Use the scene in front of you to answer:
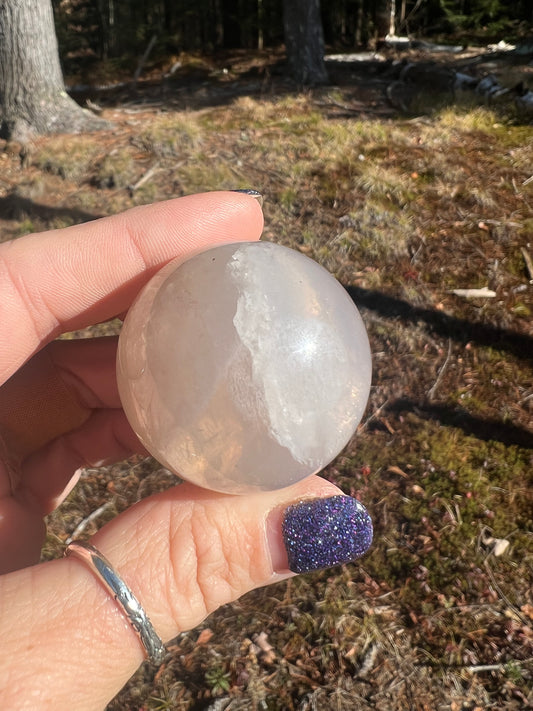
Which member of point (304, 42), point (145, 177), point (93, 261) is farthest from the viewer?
point (304, 42)

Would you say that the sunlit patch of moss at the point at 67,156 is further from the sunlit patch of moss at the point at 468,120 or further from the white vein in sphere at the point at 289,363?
the white vein in sphere at the point at 289,363

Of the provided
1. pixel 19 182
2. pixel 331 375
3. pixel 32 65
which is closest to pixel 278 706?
pixel 331 375

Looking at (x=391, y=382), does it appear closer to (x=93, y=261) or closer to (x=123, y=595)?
(x=93, y=261)

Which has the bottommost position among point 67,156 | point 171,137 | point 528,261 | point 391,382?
point 391,382

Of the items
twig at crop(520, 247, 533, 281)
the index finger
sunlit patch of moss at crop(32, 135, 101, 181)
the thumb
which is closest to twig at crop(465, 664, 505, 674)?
the thumb

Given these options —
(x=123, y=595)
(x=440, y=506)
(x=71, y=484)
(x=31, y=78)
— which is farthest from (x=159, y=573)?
(x=31, y=78)

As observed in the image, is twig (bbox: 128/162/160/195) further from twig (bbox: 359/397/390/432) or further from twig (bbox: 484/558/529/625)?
twig (bbox: 484/558/529/625)

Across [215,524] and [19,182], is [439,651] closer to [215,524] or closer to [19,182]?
[215,524]
